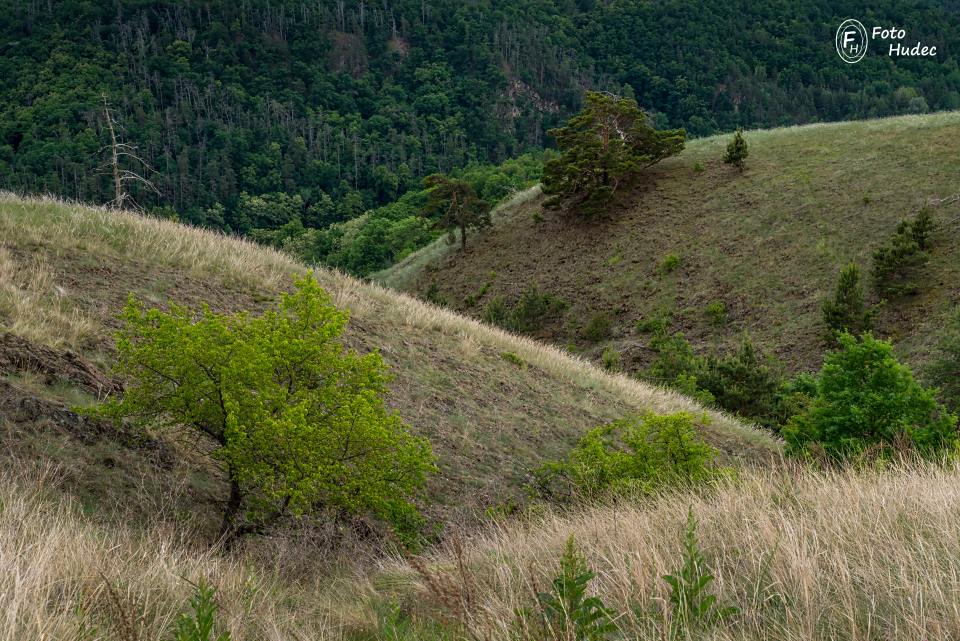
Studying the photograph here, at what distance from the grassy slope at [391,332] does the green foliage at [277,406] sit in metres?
2.40

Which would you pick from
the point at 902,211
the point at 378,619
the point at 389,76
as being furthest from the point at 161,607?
the point at 389,76

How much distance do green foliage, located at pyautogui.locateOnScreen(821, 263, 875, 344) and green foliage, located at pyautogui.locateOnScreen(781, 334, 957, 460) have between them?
56.6 ft

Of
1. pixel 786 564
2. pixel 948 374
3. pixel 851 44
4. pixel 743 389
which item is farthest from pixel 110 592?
pixel 851 44

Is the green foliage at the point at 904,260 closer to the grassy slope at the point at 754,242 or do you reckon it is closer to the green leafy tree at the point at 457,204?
the grassy slope at the point at 754,242

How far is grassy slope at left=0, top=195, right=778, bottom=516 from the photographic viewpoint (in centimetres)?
914

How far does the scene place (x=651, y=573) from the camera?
3377 mm

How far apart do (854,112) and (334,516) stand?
179883 millimetres

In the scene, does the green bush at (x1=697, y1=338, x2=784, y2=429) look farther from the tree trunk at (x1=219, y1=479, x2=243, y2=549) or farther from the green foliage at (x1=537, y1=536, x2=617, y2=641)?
the green foliage at (x1=537, y1=536, x2=617, y2=641)

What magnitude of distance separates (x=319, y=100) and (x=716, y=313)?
541 feet

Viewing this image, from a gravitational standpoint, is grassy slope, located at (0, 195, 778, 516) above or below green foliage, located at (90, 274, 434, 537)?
below

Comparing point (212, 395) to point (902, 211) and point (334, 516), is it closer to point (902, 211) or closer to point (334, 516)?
point (334, 516)

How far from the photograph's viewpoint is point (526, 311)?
3491 centimetres

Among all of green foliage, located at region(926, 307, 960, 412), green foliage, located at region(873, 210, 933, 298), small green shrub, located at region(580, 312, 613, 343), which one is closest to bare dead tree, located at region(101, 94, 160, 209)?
small green shrub, located at region(580, 312, 613, 343)

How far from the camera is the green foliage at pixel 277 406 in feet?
18.8
